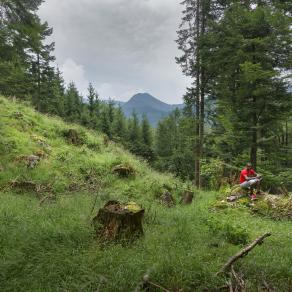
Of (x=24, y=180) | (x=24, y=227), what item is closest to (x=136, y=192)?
(x=24, y=180)

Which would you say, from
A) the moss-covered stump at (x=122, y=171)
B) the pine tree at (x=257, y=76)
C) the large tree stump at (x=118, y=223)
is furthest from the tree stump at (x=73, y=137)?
the large tree stump at (x=118, y=223)

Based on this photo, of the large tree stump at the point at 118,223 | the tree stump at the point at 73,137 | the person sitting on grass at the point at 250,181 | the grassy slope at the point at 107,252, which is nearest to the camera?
the grassy slope at the point at 107,252

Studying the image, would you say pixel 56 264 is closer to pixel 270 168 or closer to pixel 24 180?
pixel 24 180

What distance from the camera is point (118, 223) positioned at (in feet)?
22.5

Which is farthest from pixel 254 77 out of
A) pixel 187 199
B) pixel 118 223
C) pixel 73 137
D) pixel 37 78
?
pixel 37 78

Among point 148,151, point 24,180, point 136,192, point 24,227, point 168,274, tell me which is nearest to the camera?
point 168,274

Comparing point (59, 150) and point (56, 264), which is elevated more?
point (59, 150)

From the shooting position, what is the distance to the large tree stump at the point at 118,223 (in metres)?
6.70

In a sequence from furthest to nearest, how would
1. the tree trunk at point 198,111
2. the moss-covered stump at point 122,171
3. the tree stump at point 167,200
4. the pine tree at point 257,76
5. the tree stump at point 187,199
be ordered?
1. the tree trunk at point 198,111
2. the pine tree at point 257,76
3. the moss-covered stump at point 122,171
4. the tree stump at point 187,199
5. the tree stump at point 167,200

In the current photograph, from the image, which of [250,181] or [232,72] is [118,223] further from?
[232,72]

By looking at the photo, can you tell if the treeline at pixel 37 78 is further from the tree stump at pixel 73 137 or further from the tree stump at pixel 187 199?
the tree stump at pixel 187 199

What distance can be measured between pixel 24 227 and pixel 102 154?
417 inches

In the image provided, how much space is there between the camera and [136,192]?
13.2 metres

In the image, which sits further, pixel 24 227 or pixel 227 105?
pixel 227 105
